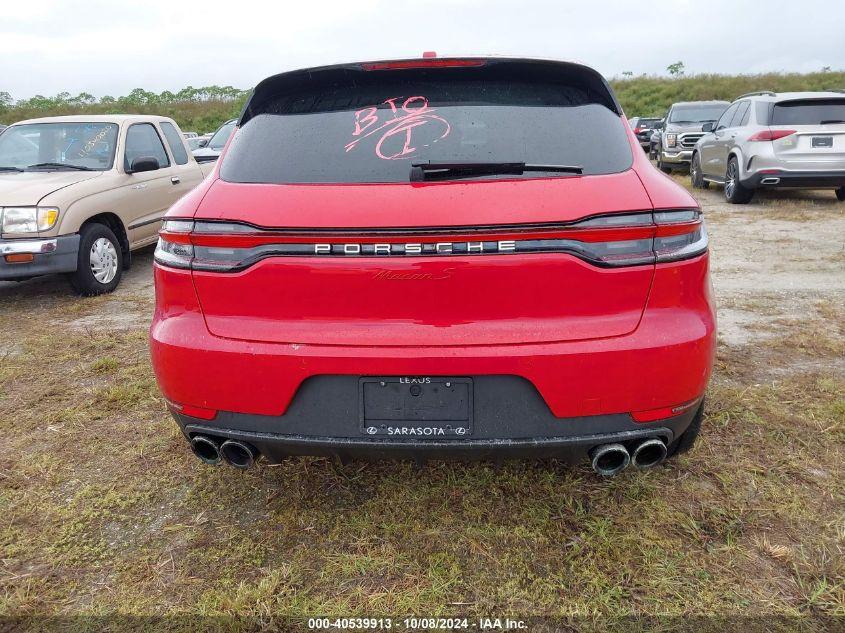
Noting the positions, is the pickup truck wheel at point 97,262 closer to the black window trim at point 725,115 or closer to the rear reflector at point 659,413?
the rear reflector at point 659,413

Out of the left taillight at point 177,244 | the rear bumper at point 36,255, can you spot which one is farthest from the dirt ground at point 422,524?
the rear bumper at point 36,255

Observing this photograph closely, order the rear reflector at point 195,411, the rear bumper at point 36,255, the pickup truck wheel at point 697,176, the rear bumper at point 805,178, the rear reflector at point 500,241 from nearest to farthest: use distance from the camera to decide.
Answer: the rear reflector at point 500,241
the rear reflector at point 195,411
the rear bumper at point 36,255
the rear bumper at point 805,178
the pickup truck wheel at point 697,176

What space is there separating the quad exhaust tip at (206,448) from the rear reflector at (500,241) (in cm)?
62

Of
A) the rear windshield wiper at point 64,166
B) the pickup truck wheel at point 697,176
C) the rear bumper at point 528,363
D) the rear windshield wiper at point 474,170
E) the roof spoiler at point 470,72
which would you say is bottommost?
the pickup truck wheel at point 697,176

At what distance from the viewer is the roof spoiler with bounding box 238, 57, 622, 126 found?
2.29 m

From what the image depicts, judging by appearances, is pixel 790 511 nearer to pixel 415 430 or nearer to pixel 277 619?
pixel 415 430

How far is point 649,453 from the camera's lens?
2107 mm

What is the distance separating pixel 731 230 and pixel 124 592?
838 centimetres

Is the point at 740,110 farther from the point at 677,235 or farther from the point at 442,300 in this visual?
the point at 442,300

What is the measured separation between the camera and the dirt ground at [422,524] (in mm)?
2064

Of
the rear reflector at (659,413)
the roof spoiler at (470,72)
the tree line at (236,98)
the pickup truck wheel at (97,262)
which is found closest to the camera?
the rear reflector at (659,413)

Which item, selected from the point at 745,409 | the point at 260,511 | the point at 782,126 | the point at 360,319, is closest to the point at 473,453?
the point at 360,319

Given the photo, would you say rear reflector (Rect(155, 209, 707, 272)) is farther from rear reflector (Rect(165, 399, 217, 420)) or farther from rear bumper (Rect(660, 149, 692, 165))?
rear bumper (Rect(660, 149, 692, 165))

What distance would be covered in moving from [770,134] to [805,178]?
839mm
